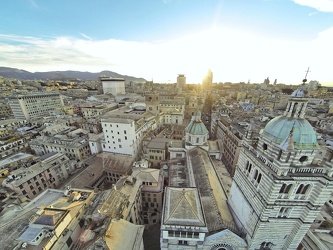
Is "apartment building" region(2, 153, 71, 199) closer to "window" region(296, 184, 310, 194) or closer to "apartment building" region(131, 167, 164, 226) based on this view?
"apartment building" region(131, 167, 164, 226)

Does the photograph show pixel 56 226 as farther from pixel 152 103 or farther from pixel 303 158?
pixel 152 103

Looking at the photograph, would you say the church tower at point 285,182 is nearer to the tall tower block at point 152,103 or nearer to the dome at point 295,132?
the dome at point 295,132

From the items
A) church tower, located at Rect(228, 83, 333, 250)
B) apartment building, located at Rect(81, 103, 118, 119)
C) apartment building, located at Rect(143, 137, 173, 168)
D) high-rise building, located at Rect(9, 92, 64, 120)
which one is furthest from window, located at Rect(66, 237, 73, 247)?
high-rise building, located at Rect(9, 92, 64, 120)

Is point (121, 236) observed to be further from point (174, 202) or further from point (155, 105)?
point (155, 105)

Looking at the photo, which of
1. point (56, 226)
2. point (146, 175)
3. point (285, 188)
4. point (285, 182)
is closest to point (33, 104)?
point (146, 175)

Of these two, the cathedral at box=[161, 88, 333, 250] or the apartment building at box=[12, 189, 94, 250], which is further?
the apartment building at box=[12, 189, 94, 250]

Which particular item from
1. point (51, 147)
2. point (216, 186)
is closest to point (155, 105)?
point (51, 147)
